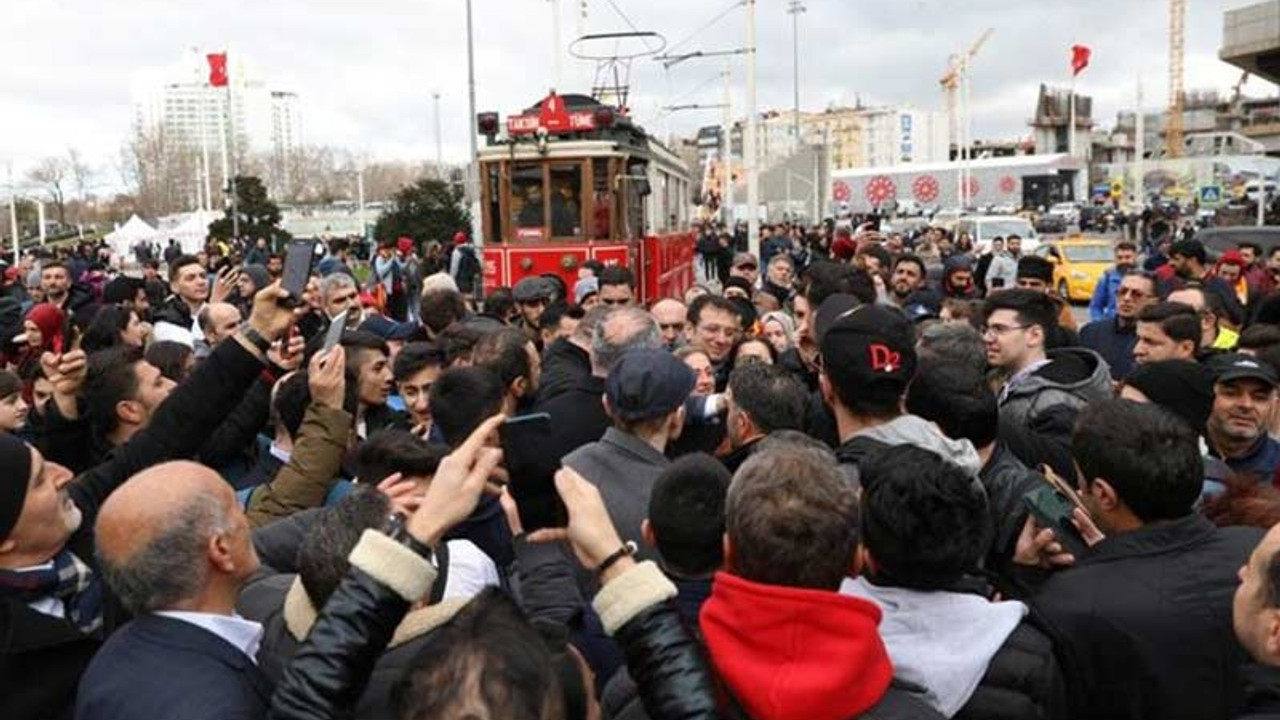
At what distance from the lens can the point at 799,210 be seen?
6644cm

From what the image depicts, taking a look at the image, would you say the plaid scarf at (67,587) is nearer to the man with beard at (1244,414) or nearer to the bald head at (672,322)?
the bald head at (672,322)

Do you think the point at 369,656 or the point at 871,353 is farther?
the point at 871,353

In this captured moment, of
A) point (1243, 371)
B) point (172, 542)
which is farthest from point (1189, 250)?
point (172, 542)

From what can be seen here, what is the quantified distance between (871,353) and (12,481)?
261 centimetres

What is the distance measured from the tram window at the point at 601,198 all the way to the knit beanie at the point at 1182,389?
1156 cm

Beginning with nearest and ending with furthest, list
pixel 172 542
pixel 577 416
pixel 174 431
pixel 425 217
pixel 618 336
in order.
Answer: pixel 172 542
pixel 174 431
pixel 577 416
pixel 618 336
pixel 425 217

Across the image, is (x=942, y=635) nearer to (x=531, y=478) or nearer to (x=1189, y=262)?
(x=531, y=478)

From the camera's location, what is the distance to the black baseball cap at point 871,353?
3.69 meters

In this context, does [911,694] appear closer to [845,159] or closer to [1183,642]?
[1183,642]

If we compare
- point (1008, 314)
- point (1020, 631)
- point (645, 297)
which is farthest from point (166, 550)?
point (645, 297)

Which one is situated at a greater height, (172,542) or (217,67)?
(217,67)

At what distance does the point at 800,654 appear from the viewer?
2.26 metres

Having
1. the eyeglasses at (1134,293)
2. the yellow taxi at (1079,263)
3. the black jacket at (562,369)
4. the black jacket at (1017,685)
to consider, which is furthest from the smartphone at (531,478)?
the yellow taxi at (1079,263)

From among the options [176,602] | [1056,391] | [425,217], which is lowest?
[176,602]
